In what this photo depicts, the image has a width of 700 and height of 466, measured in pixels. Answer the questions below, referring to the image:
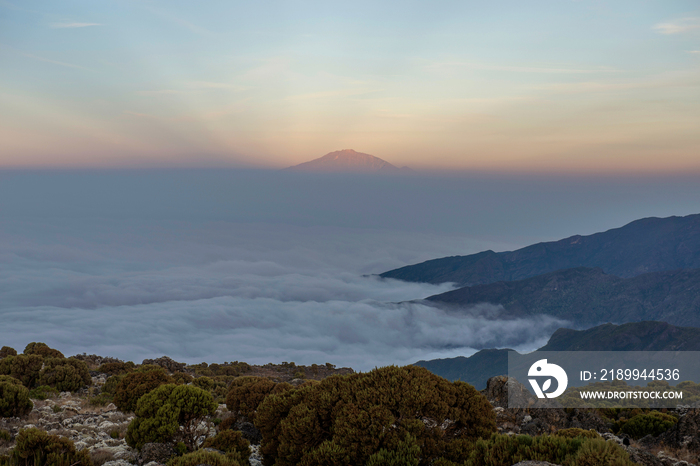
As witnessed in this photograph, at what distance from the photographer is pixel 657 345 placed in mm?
152000

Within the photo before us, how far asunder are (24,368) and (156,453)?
60.1 ft

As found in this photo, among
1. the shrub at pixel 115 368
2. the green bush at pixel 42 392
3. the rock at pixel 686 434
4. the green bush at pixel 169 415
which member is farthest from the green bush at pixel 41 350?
the rock at pixel 686 434

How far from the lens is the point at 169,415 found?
38.1 feet

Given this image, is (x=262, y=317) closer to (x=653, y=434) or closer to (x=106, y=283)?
(x=106, y=283)

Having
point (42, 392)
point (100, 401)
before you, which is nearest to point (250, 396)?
point (100, 401)

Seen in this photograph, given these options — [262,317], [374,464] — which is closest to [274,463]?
[374,464]

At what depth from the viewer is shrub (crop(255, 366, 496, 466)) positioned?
895 centimetres

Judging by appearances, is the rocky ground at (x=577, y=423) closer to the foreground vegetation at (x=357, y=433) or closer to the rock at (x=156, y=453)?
the foreground vegetation at (x=357, y=433)

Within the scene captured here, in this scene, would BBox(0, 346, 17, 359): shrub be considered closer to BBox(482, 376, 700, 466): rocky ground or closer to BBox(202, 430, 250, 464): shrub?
BBox(202, 430, 250, 464): shrub

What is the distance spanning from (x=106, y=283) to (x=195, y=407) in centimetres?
14424

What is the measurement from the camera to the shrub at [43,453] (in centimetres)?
946

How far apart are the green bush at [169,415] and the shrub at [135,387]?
552cm

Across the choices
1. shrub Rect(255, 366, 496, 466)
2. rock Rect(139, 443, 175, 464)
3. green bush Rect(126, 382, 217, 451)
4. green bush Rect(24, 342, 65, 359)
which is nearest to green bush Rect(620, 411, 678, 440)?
shrub Rect(255, 366, 496, 466)

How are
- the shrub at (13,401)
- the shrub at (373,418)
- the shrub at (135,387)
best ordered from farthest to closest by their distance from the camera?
the shrub at (135,387)
the shrub at (13,401)
the shrub at (373,418)
